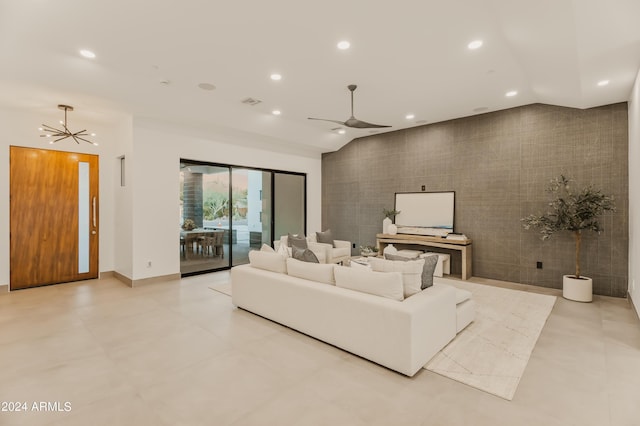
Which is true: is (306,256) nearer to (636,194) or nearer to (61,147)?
(636,194)

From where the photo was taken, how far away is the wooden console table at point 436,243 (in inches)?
240

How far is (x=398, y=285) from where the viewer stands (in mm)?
2889

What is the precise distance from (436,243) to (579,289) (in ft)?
7.63

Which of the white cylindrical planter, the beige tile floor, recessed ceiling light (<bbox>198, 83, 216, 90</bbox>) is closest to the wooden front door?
the beige tile floor

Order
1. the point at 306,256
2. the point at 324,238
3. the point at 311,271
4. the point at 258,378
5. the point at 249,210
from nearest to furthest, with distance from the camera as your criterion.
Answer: the point at 258,378
the point at 311,271
the point at 306,256
the point at 324,238
the point at 249,210

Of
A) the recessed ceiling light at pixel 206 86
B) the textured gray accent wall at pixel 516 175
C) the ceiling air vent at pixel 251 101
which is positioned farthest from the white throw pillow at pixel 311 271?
the textured gray accent wall at pixel 516 175

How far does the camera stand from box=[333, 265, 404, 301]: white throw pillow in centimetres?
289

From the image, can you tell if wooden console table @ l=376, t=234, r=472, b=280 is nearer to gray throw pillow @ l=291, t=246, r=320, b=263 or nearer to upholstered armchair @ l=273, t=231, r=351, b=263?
upholstered armchair @ l=273, t=231, r=351, b=263

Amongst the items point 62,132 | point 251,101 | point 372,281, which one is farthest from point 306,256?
point 62,132

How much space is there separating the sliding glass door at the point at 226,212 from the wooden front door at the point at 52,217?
1709mm

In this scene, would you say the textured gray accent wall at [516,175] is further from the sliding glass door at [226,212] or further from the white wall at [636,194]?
the sliding glass door at [226,212]

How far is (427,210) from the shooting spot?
7.04m

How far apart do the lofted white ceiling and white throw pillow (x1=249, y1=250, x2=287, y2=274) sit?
244 cm

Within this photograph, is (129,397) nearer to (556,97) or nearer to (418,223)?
(418,223)
